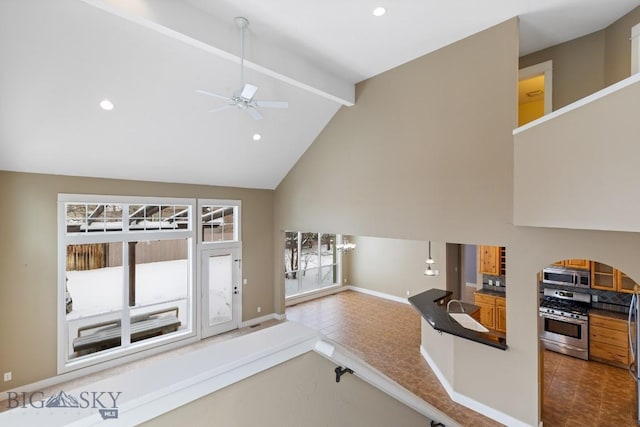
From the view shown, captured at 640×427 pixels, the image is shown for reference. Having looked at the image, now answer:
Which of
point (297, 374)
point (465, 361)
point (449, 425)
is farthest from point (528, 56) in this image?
point (297, 374)

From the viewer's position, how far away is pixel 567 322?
19.0 ft

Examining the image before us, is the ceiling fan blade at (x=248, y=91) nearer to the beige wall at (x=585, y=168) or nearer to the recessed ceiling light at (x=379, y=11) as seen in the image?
the recessed ceiling light at (x=379, y=11)

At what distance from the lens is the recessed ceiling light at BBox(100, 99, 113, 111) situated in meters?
4.26

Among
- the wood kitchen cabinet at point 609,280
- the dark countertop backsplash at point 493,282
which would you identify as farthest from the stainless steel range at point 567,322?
the dark countertop backsplash at point 493,282

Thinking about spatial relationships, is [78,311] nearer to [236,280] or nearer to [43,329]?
[43,329]

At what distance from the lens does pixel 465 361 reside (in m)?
4.41

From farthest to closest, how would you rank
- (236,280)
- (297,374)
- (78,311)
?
(236,280) < (78,311) < (297,374)

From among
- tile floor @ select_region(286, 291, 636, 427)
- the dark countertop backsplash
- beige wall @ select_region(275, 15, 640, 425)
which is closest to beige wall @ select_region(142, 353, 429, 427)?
tile floor @ select_region(286, 291, 636, 427)

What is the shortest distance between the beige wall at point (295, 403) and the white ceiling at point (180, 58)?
360 cm

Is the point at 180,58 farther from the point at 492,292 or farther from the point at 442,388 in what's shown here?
the point at 492,292

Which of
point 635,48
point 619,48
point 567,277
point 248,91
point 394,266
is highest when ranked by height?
point 619,48

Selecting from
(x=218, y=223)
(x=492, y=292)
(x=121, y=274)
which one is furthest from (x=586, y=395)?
(x=121, y=274)

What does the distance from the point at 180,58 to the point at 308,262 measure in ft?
24.6

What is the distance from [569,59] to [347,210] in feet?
13.2
